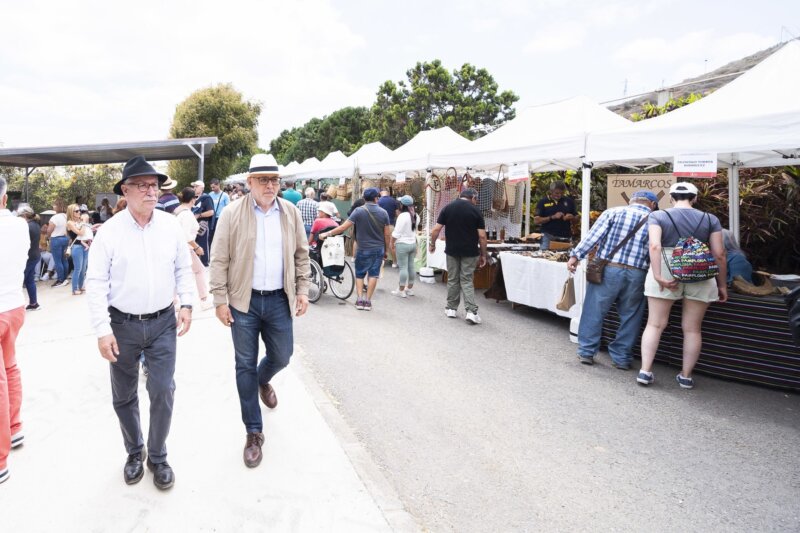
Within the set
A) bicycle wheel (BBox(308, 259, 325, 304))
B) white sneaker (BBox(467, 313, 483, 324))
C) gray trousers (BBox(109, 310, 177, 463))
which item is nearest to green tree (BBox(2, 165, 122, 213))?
bicycle wheel (BBox(308, 259, 325, 304))

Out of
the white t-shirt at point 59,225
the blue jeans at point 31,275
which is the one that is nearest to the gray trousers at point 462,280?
the blue jeans at point 31,275

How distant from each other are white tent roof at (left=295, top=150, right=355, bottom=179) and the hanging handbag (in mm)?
10881

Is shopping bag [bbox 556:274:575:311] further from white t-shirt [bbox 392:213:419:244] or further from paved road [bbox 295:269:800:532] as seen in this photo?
white t-shirt [bbox 392:213:419:244]

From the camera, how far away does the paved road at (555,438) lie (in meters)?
2.98

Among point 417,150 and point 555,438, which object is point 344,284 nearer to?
point 417,150

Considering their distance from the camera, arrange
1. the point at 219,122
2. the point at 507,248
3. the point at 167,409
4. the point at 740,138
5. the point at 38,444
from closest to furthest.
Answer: the point at 167,409
the point at 38,444
the point at 740,138
the point at 507,248
the point at 219,122

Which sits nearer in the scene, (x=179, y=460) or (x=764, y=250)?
(x=179, y=460)

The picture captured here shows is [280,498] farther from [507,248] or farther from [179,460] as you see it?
[507,248]

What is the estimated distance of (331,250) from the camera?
27.5 feet

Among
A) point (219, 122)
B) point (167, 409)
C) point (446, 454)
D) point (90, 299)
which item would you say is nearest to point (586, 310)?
point (446, 454)

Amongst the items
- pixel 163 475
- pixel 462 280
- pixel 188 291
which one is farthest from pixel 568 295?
pixel 163 475

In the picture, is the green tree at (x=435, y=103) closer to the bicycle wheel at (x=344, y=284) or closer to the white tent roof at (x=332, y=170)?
the white tent roof at (x=332, y=170)

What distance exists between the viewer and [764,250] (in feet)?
27.0

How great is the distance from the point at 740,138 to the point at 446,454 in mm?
3822
